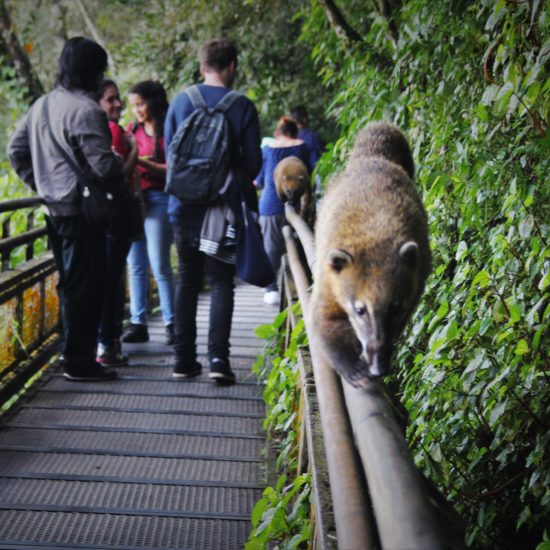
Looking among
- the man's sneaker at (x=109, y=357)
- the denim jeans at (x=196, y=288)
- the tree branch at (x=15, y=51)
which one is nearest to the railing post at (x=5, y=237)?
the man's sneaker at (x=109, y=357)

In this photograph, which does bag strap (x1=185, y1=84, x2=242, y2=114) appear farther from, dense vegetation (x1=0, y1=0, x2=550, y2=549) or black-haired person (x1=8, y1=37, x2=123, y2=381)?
dense vegetation (x1=0, y1=0, x2=550, y2=549)

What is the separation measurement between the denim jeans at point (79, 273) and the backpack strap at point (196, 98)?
0.99m

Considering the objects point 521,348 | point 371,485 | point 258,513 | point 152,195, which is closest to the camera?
point 371,485

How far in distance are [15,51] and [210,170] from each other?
6686 millimetres

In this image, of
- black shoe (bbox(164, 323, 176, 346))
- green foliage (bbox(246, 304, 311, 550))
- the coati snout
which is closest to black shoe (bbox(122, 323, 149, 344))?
black shoe (bbox(164, 323, 176, 346))

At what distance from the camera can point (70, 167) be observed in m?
4.45

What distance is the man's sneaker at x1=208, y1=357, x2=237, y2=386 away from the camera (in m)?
4.92

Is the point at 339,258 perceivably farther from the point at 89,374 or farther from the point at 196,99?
the point at 89,374

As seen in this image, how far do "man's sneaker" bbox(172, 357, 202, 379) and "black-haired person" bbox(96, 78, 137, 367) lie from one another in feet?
1.73

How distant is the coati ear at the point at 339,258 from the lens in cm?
242

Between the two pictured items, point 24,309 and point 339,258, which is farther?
point 24,309

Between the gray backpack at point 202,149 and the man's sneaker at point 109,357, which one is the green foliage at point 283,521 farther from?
the man's sneaker at point 109,357

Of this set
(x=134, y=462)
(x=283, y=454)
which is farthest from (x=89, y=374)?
(x=283, y=454)

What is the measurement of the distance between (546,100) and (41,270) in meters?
3.78
